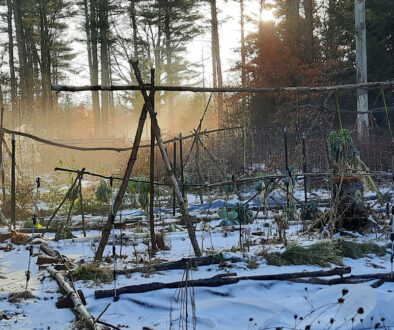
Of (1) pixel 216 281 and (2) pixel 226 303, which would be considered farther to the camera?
(1) pixel 216 281

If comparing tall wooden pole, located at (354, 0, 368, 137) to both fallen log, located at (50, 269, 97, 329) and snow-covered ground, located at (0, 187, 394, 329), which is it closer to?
snow-covered ground, located at (0, 187, 394, 329)

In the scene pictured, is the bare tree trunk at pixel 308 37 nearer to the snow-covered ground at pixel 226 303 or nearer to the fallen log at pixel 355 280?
the snow-covered ground at pixel 226 303

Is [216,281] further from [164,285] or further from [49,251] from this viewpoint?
[49,251]

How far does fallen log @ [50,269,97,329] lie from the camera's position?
3.18m

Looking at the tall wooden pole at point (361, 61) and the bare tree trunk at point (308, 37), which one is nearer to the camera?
the tall wooden pole at point (361, 61)

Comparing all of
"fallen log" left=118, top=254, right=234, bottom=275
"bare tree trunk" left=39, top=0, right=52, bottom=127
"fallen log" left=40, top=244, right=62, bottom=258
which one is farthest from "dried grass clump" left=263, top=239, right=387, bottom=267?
"bare tree trunk" left=39, top=0, right=52, bottom=127

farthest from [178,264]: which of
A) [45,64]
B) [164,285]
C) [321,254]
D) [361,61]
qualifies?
[45,64]

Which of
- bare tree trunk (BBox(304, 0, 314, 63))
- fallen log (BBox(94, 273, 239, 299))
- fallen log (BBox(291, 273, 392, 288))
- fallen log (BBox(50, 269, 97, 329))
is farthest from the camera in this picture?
bare tree trunk (BBox(304, 0, 314, 63))

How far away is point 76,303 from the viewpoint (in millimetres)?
3557

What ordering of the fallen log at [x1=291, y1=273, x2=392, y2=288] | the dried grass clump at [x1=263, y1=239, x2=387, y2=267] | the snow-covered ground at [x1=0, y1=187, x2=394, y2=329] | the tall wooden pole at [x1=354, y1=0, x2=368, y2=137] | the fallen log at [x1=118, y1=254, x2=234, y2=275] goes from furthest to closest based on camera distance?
the tall wooden pole at [x1=354, y1=0, x2=368, y2=137] < the dried grass clump at [x1=263, y1=239, x2=387, y2=267] < the fallen log at [x1=118, y1=254, x2=234, y2=275] < the fallen log at [x1=291, y1=273, x2=392, y2=288] < the snow-covered ground at [x1=0, y1=187, x2=394, y2=329]

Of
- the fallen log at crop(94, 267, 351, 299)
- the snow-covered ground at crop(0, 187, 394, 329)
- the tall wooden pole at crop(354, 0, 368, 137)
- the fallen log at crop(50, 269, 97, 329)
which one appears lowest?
the snow-covered ground at crop(0, 187, 394, 329)

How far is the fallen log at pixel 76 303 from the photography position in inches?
125

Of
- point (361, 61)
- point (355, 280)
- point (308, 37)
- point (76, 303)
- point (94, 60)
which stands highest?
point (94, 60)

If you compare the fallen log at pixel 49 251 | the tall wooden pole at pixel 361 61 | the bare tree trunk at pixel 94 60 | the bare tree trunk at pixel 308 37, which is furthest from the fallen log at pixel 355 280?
the bare tree trunk at pixel 94 60
